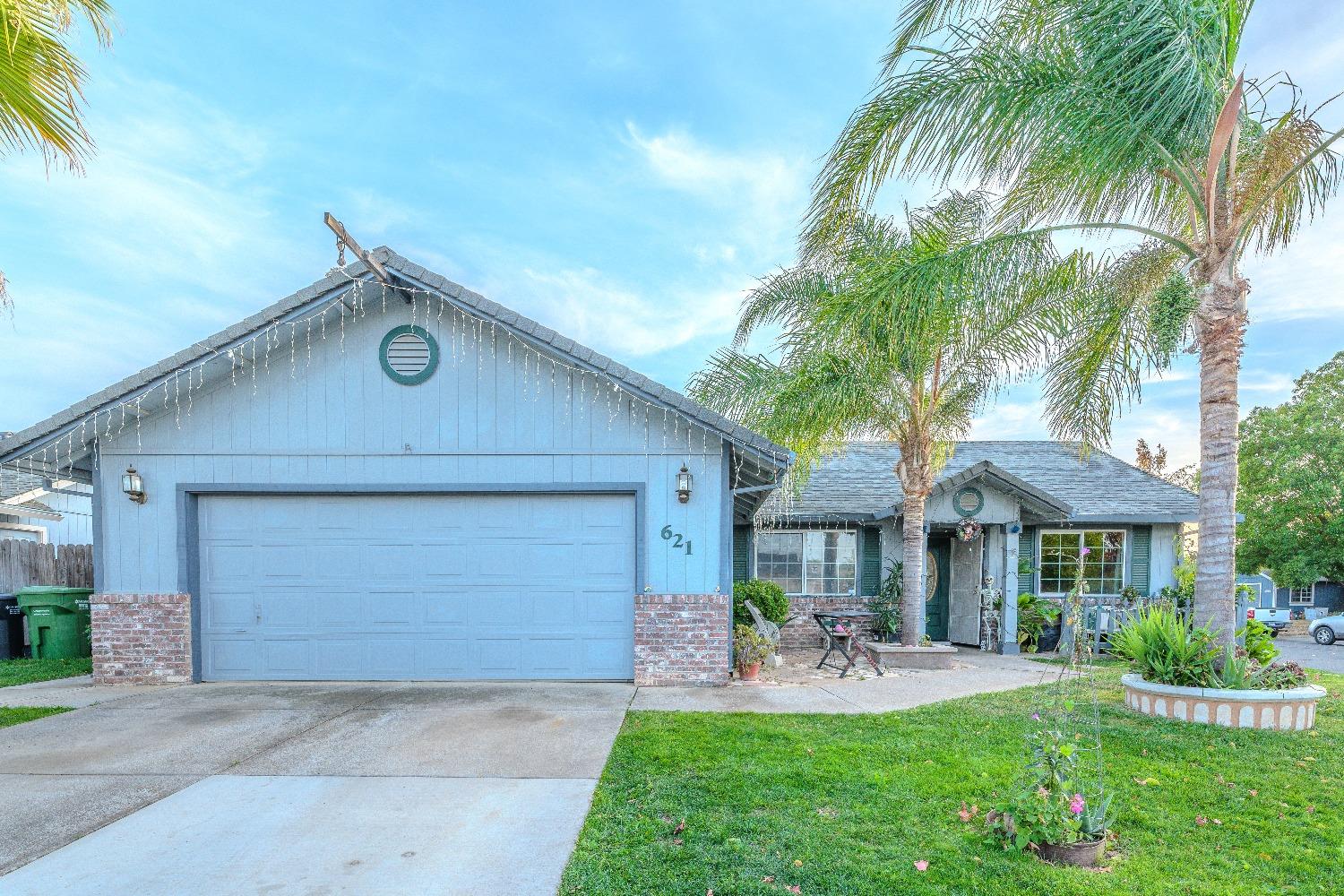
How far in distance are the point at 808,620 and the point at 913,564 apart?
2.65 m

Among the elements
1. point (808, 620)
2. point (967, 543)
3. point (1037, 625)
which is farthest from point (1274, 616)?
point (808, 620)

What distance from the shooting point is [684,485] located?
733 centimetres

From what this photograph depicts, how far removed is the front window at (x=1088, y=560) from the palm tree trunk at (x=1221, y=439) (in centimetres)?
644

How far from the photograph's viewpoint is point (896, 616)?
1141cm

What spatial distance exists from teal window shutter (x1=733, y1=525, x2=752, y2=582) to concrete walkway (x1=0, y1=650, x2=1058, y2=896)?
4.38 m

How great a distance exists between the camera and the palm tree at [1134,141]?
5574mm

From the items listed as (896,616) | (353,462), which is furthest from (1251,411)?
(353,462)

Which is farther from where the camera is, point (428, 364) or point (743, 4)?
point (743, 4)

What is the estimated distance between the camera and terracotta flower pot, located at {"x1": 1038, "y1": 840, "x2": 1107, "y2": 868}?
132 inches

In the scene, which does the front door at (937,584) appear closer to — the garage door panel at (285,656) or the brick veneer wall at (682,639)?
the brick veneer wall at (682,639)

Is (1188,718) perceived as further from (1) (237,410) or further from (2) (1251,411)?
(2) (1251,411)

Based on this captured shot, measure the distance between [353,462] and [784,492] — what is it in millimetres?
5945

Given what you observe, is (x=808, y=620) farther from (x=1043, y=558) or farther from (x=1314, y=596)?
(x=1314, y=596)

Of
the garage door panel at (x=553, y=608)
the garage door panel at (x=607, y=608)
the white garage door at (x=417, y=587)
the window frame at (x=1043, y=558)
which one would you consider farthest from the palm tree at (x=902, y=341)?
the window frame at (x=1043, y=558)
